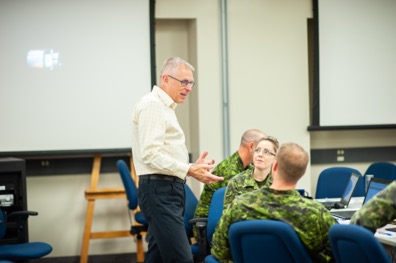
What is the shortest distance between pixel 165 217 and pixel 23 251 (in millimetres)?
1666

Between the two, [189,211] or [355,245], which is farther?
[189,211]

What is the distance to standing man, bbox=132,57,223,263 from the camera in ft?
11.3

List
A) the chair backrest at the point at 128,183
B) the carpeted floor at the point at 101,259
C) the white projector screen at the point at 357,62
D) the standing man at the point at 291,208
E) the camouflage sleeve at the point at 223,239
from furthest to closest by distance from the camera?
the white projector screen at the point at 357,62 < the carpeted floor at the point at 101,259 < the chair backrest at the point at 128,183 < the camouflage sleeve at the point at 223,239 < the standing man at the point at 291,208

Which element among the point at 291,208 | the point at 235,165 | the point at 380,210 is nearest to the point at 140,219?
the point at 235,165

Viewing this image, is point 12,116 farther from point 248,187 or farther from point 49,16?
point 248,187

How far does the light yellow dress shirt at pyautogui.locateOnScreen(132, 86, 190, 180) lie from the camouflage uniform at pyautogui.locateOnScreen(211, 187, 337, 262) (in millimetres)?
698

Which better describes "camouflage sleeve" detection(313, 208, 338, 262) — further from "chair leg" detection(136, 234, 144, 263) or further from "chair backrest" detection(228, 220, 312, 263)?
"chair leg" detection(136, 234, 144, 263)

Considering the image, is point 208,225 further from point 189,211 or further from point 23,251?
point 23,251

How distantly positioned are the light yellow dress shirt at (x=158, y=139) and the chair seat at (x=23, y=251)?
1545 mm

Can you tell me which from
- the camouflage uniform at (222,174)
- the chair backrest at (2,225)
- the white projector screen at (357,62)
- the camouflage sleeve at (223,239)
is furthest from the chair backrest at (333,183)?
the camouflage sleeve at (223,239)

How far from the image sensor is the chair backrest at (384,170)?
5.60 m

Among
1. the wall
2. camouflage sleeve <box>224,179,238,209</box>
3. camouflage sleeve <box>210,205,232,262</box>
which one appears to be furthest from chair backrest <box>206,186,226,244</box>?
the wall

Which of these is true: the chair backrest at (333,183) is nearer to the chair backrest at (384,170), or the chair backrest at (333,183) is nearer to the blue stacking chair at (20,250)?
the chair backrest at (384,170)

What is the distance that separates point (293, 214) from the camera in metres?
2.65
